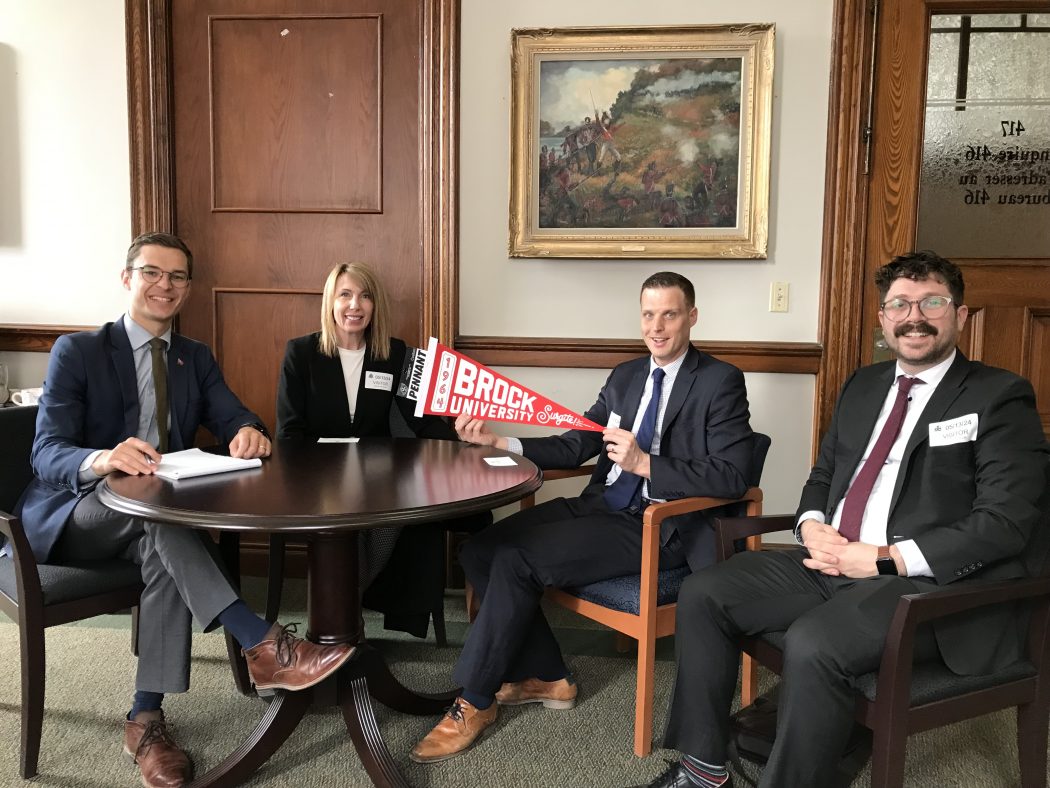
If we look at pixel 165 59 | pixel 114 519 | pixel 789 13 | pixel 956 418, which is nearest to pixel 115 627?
pixel 114 519

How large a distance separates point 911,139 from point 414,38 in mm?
2143

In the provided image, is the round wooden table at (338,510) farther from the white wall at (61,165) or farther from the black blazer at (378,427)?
the white wall at (61,165)

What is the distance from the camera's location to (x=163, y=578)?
2.27 metres

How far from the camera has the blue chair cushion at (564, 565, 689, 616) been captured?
240cm

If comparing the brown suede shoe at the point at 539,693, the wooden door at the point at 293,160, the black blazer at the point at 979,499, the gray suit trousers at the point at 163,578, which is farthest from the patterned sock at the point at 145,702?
the black blazer at the point at 979,499

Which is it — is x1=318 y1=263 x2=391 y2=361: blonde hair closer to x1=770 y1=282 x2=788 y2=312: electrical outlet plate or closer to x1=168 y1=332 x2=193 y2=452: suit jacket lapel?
x1=168 y1=332 x2=193 y2=452: suit jacket lapel

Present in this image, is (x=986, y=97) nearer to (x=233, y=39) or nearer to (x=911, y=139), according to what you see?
(x=911, y=139)

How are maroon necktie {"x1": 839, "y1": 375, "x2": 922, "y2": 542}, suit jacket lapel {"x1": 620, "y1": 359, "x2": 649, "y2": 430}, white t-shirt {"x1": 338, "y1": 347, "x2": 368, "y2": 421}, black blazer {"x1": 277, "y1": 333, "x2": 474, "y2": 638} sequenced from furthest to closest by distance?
white t-shirt {"x1": 338, "y1": 347, "x2": 368, "y2": 421}
black blazer {"x1": 277, "y1": 333, "x2": 474, "y2": 638}
suit jacket lapel {"x1": 620, "y1": 359, "x2": 649, "y2": 430}
maroon necktie {"x1": 839, "y1": 375, "x2": 922, "y2": 542}

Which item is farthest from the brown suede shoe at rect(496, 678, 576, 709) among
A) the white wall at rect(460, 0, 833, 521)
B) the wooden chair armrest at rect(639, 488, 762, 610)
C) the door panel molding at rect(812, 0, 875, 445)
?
the door panel molding at rect(812, 0, 875, 445)

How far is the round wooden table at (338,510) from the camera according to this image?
6.03 ft

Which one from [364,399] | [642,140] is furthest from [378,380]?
[642,140]

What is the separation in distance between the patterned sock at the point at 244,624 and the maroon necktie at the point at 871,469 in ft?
5.29

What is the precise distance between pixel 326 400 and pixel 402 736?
4.29 feet

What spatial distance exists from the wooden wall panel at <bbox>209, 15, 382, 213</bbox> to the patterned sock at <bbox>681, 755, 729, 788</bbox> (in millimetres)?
2627
